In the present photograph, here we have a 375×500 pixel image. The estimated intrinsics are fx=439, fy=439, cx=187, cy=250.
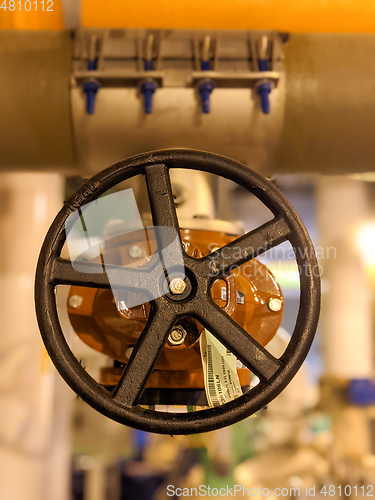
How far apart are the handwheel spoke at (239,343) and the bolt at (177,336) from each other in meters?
0.07

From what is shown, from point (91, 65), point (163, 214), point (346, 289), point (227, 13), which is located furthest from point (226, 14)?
point (346, 289)

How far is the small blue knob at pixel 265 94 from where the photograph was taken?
2.50 feet

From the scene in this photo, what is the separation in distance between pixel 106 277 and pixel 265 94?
0.43 metres

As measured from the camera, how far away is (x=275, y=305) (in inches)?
28.2

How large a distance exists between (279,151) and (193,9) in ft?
1.05

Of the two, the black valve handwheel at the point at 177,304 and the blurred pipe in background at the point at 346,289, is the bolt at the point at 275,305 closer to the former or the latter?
the black valve handwheel at the point at 177,304

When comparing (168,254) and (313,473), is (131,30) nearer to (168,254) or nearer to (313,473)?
(168,254)

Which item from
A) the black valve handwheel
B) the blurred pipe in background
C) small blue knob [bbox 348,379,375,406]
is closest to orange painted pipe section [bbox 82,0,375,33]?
the black valve handwheel

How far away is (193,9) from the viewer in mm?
838

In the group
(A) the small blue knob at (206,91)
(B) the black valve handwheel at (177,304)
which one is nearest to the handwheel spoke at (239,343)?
(B) the black valve handwheel at (177,304)

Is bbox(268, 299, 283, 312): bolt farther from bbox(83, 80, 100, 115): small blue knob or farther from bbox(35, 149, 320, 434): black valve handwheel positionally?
bbox(83, 80, 100, 115): small blue knob

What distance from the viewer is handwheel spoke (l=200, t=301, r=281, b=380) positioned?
1.84 ft

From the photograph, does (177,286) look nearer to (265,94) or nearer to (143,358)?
(143,358)

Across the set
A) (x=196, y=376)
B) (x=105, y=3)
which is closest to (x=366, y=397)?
(x=196, y=376)
